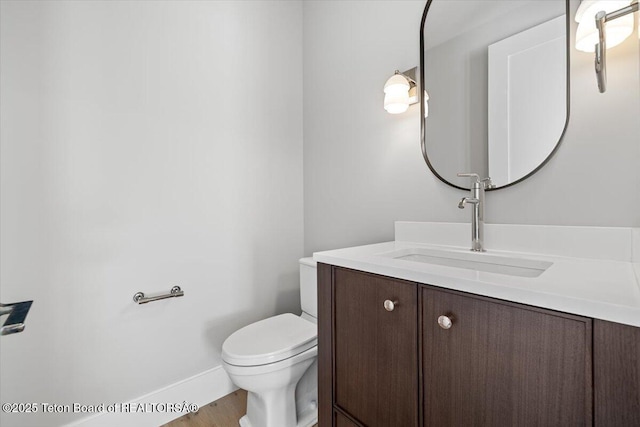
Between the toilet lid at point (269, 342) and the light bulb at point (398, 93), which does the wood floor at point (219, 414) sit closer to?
the toilet lid at point (269, 342)

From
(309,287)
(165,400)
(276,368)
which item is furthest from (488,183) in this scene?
(165,400)

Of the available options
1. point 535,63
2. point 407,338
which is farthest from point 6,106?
point 535,63

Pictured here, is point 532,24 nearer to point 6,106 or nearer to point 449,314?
point 449,314

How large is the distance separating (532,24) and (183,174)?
5.40ft

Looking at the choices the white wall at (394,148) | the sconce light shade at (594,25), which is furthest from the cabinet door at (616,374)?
the sconce light shade at (594,25)

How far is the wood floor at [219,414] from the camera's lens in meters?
1.46

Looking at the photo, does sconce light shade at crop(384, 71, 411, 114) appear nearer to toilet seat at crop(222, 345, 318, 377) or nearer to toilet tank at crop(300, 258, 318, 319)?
toilet tank at crop(300, 258, 318, 319)

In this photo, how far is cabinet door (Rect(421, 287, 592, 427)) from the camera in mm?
527

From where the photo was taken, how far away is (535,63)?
104 centimetres

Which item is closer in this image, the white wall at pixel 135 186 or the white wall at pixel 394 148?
the white wall at pixel 394 148

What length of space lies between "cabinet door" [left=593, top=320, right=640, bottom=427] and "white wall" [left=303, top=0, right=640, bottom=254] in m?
0.60

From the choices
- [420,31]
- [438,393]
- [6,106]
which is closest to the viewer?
[438,393]

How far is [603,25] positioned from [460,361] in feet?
3.39

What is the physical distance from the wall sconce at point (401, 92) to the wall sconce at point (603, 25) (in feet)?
1.97
